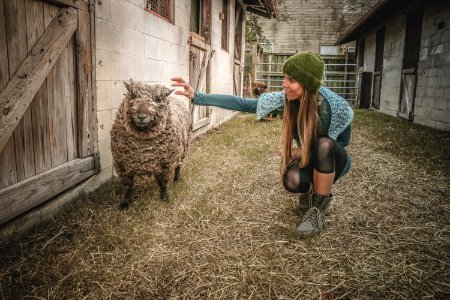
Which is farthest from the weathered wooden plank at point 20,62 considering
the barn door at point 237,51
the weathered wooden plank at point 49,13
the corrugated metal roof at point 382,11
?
the corrugated metal roof at point 382,11

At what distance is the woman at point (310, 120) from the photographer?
248cm

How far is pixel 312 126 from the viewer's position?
260cm

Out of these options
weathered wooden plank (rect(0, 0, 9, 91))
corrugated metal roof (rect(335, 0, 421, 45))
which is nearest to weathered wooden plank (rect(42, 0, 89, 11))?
weathered wooden plank (rect(0, 0, 9, 91))

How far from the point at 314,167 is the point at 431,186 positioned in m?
2.10

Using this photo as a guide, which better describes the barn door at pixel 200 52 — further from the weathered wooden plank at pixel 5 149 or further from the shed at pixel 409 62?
the shed at pixel 409 62

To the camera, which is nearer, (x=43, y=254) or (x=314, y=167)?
(x=43, y=254)

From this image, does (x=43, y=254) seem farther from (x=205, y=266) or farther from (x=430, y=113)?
(x=430, y=113)

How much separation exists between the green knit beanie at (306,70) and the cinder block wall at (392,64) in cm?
947

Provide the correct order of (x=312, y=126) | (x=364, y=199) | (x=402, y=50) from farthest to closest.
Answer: (x=402, y=50) < (x=364, y=199) < (x=312, y=126)

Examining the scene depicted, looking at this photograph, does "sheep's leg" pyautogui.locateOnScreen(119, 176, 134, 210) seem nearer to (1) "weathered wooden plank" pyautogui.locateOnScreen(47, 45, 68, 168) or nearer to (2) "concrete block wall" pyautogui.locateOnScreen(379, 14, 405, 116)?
(1) "weathered wooden plank" pyautogui.locateOnScreen(47, 45, 68, 168)

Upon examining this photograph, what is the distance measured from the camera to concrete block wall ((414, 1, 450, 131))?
749 centimetres

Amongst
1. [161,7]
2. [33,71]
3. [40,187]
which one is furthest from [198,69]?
[40,187]

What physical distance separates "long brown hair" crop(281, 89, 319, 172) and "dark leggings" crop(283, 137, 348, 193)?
0.08 meters

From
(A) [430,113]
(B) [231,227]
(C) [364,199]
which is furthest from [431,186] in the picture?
(A) [430,113]
